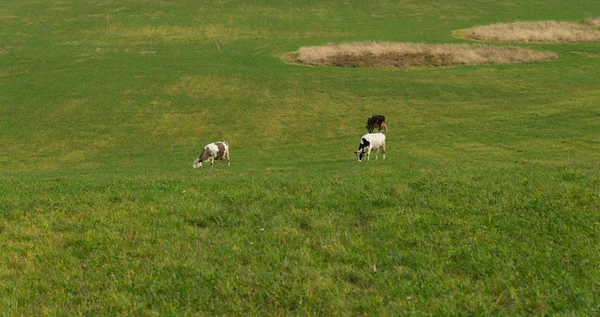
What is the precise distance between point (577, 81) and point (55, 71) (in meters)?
64.1

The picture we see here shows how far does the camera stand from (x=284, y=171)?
26.3 meters

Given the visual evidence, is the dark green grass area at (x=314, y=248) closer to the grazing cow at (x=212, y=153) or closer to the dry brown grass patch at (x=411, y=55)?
the grazing cow at (x=212, y=153)

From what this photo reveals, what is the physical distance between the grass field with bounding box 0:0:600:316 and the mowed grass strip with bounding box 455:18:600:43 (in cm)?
502

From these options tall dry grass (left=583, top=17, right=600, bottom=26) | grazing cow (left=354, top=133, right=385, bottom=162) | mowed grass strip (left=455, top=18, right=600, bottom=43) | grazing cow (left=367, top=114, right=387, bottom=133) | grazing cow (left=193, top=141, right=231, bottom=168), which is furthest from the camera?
tall dry grass (left=583, top=17, right=600, bottom=26)

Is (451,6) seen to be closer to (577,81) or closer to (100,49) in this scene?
(577,81)

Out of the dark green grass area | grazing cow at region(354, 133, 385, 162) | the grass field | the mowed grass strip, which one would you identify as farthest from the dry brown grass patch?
the dark green grass area

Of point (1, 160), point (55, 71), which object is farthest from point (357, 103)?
point (55, 71)

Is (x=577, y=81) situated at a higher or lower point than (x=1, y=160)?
higher

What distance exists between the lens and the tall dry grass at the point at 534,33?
7388cm

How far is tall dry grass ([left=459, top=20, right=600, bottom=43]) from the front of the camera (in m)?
73.9

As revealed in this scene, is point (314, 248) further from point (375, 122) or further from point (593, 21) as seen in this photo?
point (593, 21)

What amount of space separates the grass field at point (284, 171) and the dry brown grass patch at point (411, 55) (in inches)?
137

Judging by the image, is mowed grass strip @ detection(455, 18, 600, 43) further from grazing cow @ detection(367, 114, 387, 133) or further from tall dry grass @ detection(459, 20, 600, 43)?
grazing cow @ detection(367, 114, 387, 133)

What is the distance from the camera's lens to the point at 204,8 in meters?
96.1
